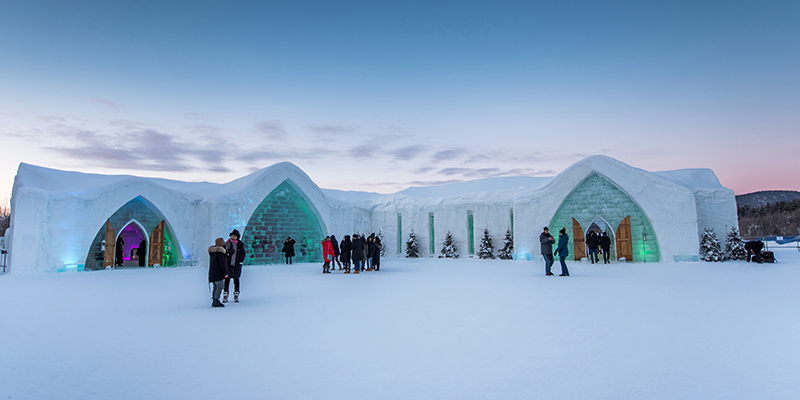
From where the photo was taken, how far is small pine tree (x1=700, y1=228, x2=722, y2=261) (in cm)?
1817

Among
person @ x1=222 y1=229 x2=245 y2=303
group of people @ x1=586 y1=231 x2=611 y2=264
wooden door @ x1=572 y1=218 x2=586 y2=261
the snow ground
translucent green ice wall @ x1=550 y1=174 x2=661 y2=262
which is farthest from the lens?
wooden door @ x1=572 y1=218 x2=586 y2=261

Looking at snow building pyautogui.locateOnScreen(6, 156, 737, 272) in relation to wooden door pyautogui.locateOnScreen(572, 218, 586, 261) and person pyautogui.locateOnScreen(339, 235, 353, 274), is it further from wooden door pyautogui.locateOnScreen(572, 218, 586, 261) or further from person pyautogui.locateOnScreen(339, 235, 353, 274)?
person pyautogui.locateOnScreen(339, 235, 353, 274)

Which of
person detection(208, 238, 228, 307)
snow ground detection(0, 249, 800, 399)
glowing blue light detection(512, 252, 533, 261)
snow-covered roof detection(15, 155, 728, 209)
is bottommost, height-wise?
snow ground detection(0, 249, 800, 399)

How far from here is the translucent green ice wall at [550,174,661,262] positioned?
1988cm

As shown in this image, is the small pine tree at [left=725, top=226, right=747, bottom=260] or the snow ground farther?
the small pine tree at [left=725, top=226, right=747, bottom=260]

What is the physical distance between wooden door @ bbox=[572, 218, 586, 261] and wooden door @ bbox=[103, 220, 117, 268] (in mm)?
20525

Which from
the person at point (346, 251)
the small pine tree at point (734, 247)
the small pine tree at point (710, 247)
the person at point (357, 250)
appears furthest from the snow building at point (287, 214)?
the person at point (357, 250)

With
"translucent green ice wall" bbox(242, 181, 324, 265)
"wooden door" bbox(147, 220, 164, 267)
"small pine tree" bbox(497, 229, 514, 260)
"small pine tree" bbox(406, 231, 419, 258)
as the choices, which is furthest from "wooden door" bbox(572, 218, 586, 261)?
"wooden door" bbox(147, 220, 164, 267)

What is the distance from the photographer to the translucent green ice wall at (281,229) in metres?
21.7

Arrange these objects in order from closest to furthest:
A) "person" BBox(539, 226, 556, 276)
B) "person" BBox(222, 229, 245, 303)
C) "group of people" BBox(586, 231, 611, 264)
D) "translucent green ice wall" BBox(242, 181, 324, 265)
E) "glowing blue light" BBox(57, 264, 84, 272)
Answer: "person" BBox(222, 229, 245, 303)
"person" BBox(539, 226, 556, 276)
"glowing blue light" BBox(57, 264, 84, 272)
"group of people" BBox(586, 231, 611, 264)
"translucent green ice wall" BBox(242, 181, 324, 265)

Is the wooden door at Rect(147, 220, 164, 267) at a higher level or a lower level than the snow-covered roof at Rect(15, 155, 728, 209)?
lower

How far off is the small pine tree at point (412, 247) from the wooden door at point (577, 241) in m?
8.44

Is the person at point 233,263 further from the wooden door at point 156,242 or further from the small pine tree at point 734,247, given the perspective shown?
the small pine tree at point 734,247

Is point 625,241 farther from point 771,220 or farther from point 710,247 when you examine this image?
point 771,220
